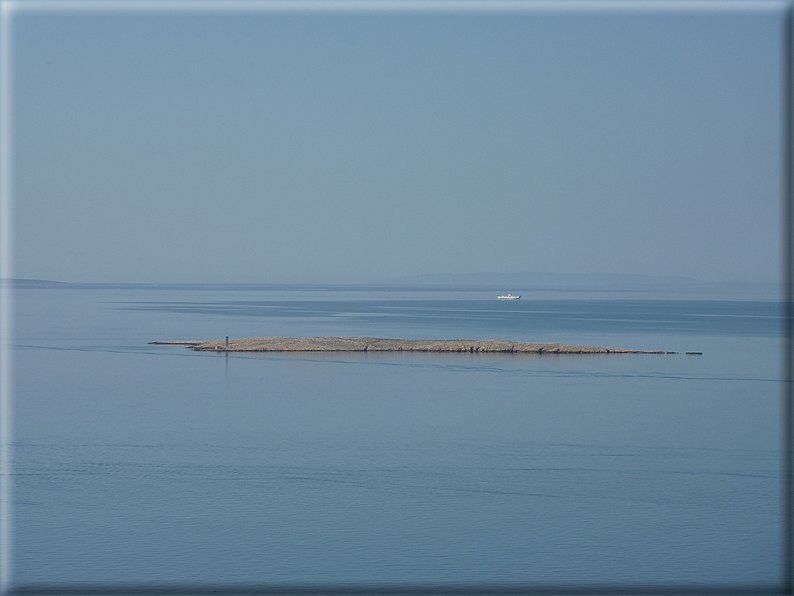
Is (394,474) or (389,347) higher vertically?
(389,347)

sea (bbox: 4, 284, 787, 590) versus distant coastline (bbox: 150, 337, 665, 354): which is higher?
distant coastline (bbox: 150, 337, 665, 354)

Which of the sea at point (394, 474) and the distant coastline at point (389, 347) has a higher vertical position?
the distant coastline at point (389, 347)

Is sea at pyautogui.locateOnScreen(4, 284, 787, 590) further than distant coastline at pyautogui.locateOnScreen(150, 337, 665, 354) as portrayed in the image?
No

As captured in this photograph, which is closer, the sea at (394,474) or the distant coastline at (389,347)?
the sea at (394,474)

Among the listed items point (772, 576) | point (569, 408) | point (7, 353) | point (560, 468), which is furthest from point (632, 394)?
point (7, 353)

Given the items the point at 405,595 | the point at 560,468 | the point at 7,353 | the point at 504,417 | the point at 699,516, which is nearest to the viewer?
the point at 405,595

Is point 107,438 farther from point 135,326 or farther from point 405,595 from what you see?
point 135,326

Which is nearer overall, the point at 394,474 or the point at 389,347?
the point at 394,474

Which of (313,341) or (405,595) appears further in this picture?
(313,341)
